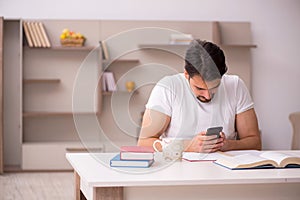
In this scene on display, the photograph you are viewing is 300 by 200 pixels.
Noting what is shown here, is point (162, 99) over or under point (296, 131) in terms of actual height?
over

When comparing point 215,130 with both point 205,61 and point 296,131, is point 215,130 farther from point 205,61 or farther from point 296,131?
point 296,131

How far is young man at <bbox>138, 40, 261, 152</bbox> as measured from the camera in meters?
3.05

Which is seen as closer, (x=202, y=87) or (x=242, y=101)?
(x=202, y=87)

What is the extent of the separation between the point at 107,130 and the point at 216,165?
4096 mm

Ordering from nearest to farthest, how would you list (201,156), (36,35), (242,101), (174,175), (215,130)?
(174,175) → (201,156) → (215,130) → (242,101) → (36,35)

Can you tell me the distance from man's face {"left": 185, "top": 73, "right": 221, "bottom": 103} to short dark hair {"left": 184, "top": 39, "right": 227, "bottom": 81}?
0.03 meters

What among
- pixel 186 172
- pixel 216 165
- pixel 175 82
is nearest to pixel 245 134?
pixel 175 82

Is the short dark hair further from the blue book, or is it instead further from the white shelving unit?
the white shelving unit

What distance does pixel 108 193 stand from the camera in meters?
2.20

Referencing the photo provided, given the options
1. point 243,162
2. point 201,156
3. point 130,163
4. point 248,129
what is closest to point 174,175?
point 130,163

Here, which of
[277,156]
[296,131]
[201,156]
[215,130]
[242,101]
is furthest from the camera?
[296,131]

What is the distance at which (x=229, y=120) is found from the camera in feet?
10.7

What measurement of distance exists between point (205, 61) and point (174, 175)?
2.81 ft

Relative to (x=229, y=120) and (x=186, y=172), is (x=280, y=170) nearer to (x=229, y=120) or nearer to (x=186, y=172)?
(x=186, y=172)
